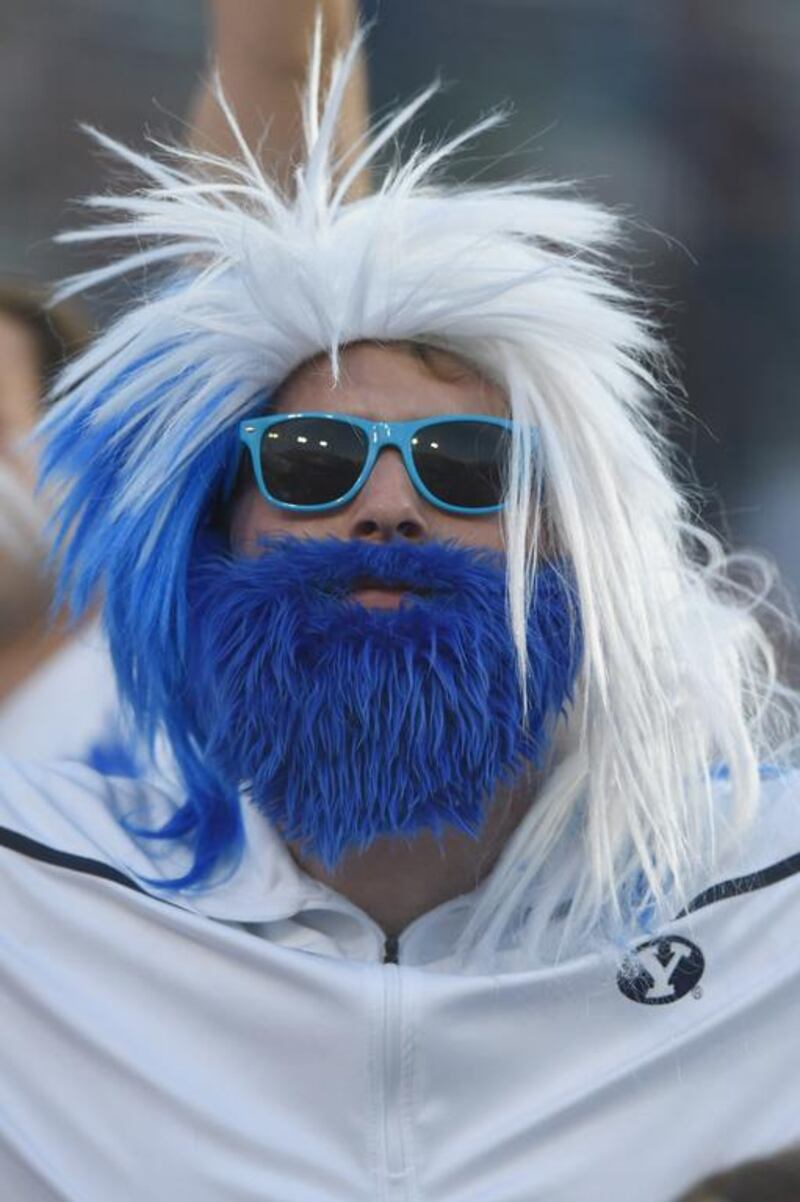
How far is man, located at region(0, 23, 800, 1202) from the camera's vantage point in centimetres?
147

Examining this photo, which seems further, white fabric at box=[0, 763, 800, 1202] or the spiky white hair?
the spiky white hair

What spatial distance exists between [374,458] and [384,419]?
49 mm

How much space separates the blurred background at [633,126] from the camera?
3.22 meters

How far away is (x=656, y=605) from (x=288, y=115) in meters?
0.87

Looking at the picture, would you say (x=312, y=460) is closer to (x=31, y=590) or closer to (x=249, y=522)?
(x=249, y=522)

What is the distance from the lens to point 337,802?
148cm

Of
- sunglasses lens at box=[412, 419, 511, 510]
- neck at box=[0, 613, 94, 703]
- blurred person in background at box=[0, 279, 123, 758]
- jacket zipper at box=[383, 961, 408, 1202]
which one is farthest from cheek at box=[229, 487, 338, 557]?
neck at box=[0, 613, 94, 703]

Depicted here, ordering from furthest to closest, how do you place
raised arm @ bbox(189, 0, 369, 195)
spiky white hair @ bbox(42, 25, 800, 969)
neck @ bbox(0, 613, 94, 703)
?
neck @ bbox(0, 613, 94, 703) < raised arm @ bbox(189, 0, 369, 195) < spiky white hair @ bbox(42, 25, 800, 969)

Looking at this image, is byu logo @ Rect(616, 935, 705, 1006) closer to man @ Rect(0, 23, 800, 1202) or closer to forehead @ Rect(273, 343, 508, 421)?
man @ Rect(0, 23, 800, 1202)

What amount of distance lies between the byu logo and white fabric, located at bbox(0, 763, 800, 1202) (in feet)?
0.03

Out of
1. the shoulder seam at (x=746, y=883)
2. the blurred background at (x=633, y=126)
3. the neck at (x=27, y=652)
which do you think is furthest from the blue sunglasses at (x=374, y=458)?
the blurred background at (x=633, y=126)

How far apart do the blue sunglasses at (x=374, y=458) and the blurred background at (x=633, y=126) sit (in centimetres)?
154

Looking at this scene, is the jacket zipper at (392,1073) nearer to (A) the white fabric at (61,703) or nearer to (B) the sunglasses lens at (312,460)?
(B) the sunglasses lens at (312,460)

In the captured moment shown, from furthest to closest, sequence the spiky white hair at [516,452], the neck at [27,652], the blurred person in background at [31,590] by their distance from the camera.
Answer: the neck at [27,652]
the blurred person in background at [31,590]
the spiky white hair at [516,452]
